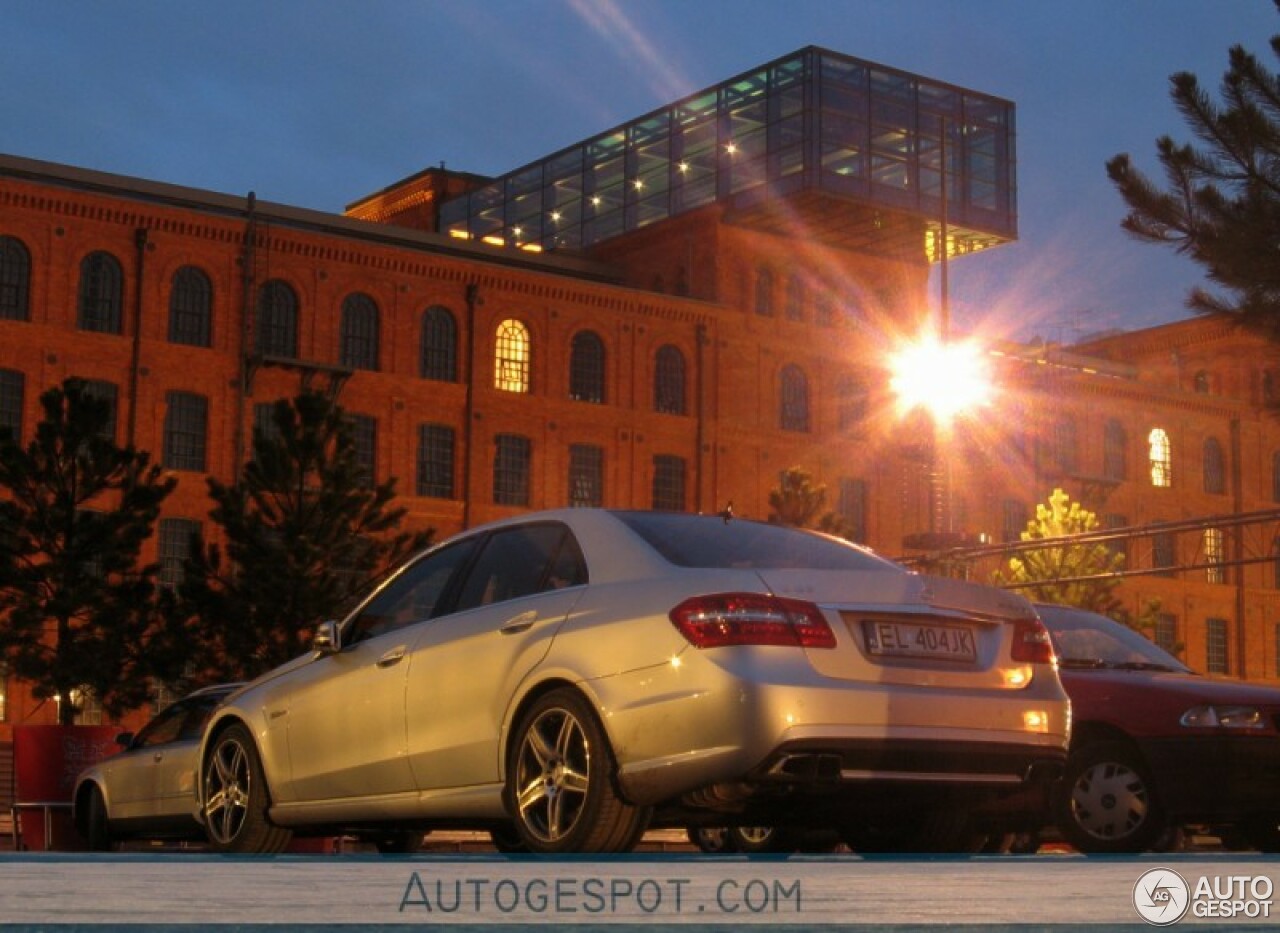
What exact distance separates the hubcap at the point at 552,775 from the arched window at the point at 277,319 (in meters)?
43.7

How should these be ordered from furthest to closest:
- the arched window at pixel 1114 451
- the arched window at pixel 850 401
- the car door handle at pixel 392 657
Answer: the arched window at pixel 1114 451 < the arched window at pixel 850 401 < the car door handle at pixel 392 657

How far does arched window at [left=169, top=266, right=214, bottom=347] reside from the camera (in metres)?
49.4

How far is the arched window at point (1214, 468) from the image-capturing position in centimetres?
7256

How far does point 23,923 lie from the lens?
260 cm

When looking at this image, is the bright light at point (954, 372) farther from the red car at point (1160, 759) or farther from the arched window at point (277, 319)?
the red car at point (1160, 759)

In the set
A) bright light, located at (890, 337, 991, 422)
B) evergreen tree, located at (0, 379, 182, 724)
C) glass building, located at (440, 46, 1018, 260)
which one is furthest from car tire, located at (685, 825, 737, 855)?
glass building, located at (440, 46, 1018, 260)

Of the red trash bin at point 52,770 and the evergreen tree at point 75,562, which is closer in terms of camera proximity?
the red trash bin at point 52,770

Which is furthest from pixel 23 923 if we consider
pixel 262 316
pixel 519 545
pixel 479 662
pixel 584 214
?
pixel 584 214

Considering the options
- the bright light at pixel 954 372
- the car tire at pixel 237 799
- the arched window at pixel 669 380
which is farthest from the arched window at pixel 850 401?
the car tire at pixel 237 799

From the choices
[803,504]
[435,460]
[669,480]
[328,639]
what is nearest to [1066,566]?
[803,504]

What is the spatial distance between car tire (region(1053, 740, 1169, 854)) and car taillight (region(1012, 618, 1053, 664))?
3567mm

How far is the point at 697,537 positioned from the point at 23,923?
548 centimetres

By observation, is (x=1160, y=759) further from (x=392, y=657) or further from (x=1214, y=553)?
(x=1214, y=553)

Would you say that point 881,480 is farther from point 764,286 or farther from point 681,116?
point 681,116
